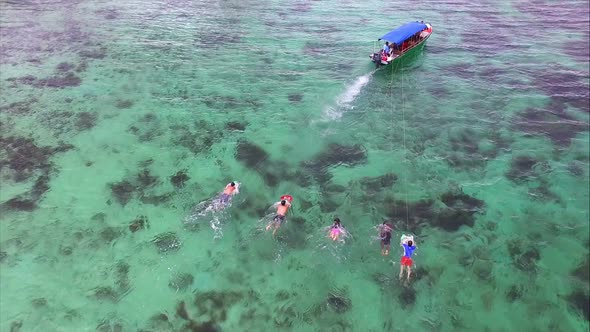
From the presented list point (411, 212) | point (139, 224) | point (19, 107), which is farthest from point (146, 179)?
point (411, 212)

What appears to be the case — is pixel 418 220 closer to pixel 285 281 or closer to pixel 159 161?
pixel 285 281

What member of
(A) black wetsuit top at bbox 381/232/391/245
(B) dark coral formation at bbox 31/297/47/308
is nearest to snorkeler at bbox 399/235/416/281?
(A) black wetsuit top at bbox 381/232/391/245

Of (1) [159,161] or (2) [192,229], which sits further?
(1) [159,161]

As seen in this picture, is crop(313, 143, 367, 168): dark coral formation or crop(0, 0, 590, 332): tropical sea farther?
crop(313, 143, 367, 168): dark coral formation

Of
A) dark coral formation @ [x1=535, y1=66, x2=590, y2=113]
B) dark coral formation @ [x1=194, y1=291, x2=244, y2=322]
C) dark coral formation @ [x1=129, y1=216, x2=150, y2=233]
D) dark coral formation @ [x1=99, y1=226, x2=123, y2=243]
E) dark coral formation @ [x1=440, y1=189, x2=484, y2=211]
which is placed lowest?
dark coral formation @ [x1=194, y1=291, x2=244, y2=322]

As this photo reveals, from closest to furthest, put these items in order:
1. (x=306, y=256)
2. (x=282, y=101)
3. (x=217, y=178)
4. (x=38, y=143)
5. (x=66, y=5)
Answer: (x=306, y=256) → (x=217, y=178) → (x=38, y=143) → (x=282, y=101) → (x=66, y=5)

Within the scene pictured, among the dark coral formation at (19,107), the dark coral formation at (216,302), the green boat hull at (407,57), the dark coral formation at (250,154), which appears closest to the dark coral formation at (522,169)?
the green boat hull at (407,57)

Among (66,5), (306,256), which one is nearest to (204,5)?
(66,5)

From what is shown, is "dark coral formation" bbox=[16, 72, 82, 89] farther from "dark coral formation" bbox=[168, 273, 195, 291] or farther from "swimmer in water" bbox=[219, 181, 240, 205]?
"dark coral formation" bbox=[168, 273, 195, 291]
